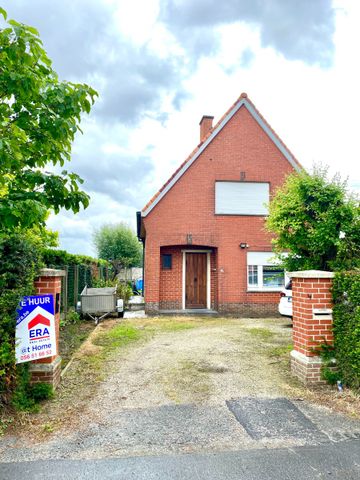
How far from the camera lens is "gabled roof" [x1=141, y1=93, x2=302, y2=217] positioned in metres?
13.5

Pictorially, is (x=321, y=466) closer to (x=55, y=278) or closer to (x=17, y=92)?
(x=55, y=278)

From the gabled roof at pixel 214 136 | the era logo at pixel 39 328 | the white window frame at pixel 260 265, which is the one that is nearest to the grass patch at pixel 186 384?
the era logo at pixel 39 328

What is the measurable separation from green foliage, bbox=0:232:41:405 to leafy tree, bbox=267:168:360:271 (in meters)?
4.10

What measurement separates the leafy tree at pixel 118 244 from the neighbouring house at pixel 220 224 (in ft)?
74.8

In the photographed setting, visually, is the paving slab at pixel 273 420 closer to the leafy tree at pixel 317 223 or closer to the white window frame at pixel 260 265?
the leafy tree at pixel 317 223

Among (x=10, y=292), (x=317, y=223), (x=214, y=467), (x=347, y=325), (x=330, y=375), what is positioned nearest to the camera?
(x=214, y=467)

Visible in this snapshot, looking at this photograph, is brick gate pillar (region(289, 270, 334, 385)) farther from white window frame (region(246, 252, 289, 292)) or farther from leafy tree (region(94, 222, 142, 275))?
leafy tree (region(94, 222, 142, 275))

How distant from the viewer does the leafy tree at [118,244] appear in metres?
37.1

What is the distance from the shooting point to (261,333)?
30.6ft

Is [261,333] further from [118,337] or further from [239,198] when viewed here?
[239,198]

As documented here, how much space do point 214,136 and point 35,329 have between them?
11.3m

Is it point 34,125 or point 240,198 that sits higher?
point 240,198

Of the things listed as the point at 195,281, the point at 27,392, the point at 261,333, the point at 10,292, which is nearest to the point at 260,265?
the point at 195,281

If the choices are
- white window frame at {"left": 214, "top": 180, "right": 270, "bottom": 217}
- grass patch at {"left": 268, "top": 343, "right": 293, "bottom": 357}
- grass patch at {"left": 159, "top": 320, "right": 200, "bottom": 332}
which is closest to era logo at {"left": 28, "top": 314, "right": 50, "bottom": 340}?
grass patch at {"left": 268, "top": 343, "right": 293, "bottom": 357}
